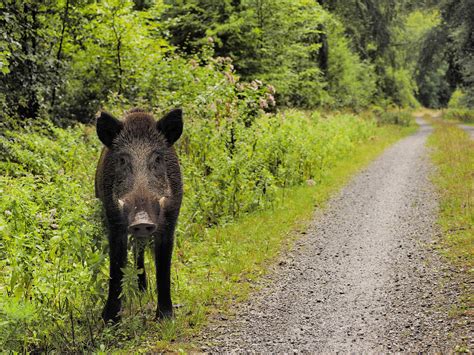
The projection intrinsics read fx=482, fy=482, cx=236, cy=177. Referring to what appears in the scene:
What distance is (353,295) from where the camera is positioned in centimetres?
586

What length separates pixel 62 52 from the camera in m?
12.5

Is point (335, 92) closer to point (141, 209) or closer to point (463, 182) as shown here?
point (463, 182)

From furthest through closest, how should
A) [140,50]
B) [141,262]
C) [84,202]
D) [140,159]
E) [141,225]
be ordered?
[140,50], [84,202], [141,262], [140,159], [141,225]

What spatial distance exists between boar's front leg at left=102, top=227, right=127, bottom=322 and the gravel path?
936 mm

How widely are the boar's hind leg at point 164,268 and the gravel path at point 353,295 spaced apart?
0.50 metres

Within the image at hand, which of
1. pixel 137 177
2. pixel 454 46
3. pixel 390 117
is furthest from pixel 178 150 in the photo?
pixel 454 46

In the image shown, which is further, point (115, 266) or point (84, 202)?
point (84, 202)

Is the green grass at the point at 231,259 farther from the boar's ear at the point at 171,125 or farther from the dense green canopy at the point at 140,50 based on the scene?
the dense green canopy at the point at 140,50

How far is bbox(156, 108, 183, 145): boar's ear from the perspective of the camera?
4859 mm

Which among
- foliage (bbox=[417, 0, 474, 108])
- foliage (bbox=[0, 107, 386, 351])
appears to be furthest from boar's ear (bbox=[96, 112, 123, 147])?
foliage (bbox=[417, 0, 474, 108])

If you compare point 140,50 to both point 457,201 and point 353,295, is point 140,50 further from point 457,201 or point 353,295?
point 353,295

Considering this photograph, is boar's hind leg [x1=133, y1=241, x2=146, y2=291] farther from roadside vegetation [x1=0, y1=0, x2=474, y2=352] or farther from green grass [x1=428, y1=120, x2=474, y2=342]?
green grass [x1=428, y1=120, x2=474, y2=342]

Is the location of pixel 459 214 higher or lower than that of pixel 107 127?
lower

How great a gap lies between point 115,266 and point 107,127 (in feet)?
4.55
